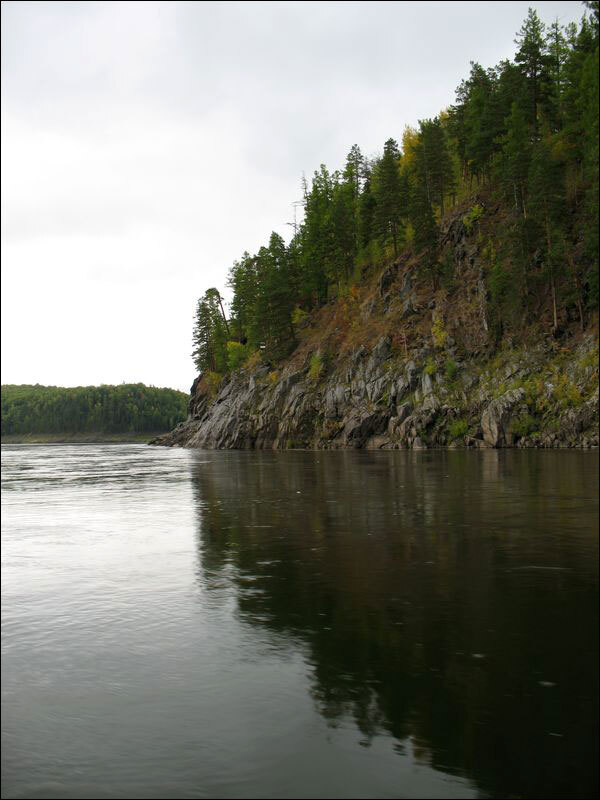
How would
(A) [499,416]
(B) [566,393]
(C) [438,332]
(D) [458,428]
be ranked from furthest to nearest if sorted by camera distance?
(C) [438,332], (D) [458,428], (A) [499,416], (B) [566,393]

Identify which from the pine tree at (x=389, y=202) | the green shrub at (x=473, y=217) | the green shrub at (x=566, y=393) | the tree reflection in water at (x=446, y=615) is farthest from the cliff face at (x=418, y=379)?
the tree reflection in water at (x=446, y=615)

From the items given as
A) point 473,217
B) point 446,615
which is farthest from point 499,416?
point 446,615

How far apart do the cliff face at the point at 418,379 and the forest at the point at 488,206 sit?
241 centimetres

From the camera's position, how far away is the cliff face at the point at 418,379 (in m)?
59.6

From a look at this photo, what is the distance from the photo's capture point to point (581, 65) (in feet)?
244

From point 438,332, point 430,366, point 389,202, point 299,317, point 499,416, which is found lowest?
point 499,416

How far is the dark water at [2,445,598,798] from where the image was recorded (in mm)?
6273

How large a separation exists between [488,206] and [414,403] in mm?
29213

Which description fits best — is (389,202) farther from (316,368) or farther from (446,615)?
(446,615)

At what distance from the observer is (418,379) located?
7388cm

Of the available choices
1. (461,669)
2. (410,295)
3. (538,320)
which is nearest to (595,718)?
(461,669)

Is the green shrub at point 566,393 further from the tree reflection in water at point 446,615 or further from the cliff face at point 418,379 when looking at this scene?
the tree reflection in water at point 446,615

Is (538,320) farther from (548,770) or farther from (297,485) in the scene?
(548,770)

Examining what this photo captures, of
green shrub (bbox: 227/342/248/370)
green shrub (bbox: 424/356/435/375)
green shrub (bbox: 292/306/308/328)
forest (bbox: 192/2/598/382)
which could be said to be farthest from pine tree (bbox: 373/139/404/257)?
green shrub (bbox: 227/342/248/370)
